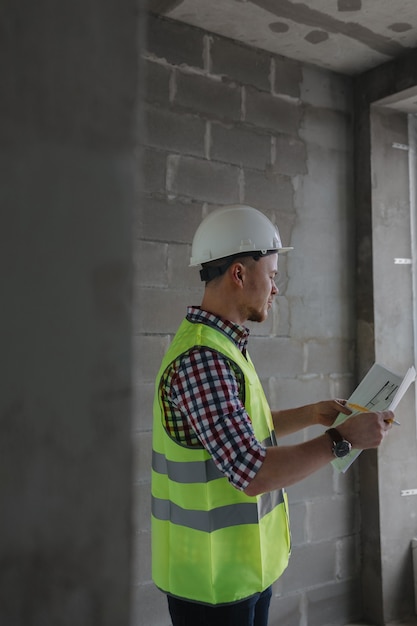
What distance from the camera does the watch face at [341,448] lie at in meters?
1.56

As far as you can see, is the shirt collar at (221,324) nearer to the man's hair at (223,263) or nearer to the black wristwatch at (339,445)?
the man's hair at (223,263)

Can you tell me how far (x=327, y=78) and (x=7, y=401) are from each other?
3.21m

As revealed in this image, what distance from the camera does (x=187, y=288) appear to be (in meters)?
2.70

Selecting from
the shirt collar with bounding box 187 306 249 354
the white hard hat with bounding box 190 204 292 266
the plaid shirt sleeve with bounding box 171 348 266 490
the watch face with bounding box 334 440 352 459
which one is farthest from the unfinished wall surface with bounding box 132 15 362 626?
the watch face with bounding box 334 440 352 459

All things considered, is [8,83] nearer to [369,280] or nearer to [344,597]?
[369,280]

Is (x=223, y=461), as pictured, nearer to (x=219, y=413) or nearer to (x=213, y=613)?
(x=219, y=413)

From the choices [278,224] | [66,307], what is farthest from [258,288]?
[66,307]

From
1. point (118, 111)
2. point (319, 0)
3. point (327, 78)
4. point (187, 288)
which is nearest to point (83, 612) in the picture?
point (118, 111)

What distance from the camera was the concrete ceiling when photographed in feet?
8.54

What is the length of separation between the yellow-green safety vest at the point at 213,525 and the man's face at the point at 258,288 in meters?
0.15

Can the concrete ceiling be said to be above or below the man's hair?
above

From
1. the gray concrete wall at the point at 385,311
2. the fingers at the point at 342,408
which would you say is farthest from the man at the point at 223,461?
the gray concrete wall at the point at 385,311

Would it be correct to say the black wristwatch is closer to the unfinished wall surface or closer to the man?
the man

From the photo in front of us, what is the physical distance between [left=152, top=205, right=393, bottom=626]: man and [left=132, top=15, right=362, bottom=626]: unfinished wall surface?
832 mm
